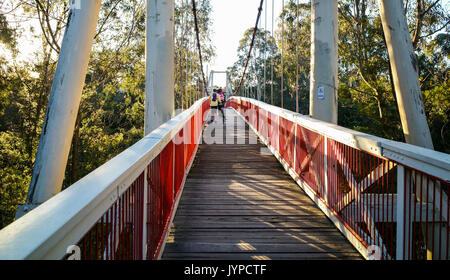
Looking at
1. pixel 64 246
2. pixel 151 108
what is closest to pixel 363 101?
pixel 151 108

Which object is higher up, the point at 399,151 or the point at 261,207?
the point at 399,151

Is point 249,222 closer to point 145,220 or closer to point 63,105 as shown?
point 145,220

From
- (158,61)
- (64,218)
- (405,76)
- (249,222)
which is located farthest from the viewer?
(158,61)

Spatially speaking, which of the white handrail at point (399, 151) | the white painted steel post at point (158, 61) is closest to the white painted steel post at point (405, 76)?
the white handrail at point (399, 151)

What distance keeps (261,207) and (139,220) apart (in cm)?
186

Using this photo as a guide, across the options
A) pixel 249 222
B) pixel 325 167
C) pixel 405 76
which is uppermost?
pixel 405 76

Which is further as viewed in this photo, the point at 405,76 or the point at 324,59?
the point at 324,59

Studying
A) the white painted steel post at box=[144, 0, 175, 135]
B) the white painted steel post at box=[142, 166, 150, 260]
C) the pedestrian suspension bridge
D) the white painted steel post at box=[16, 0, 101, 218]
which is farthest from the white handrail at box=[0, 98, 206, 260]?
the white painted steel post at box=[144, 0, 175, 135]

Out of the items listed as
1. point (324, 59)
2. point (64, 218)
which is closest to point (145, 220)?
point (64, 218)

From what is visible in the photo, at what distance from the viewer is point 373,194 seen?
8.16 feet

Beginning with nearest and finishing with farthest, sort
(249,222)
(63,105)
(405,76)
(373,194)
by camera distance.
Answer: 1. (63,105)
2. (373,194)
3. (405,76)
4. (249,222)

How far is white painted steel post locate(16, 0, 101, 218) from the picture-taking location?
211 centimetres
